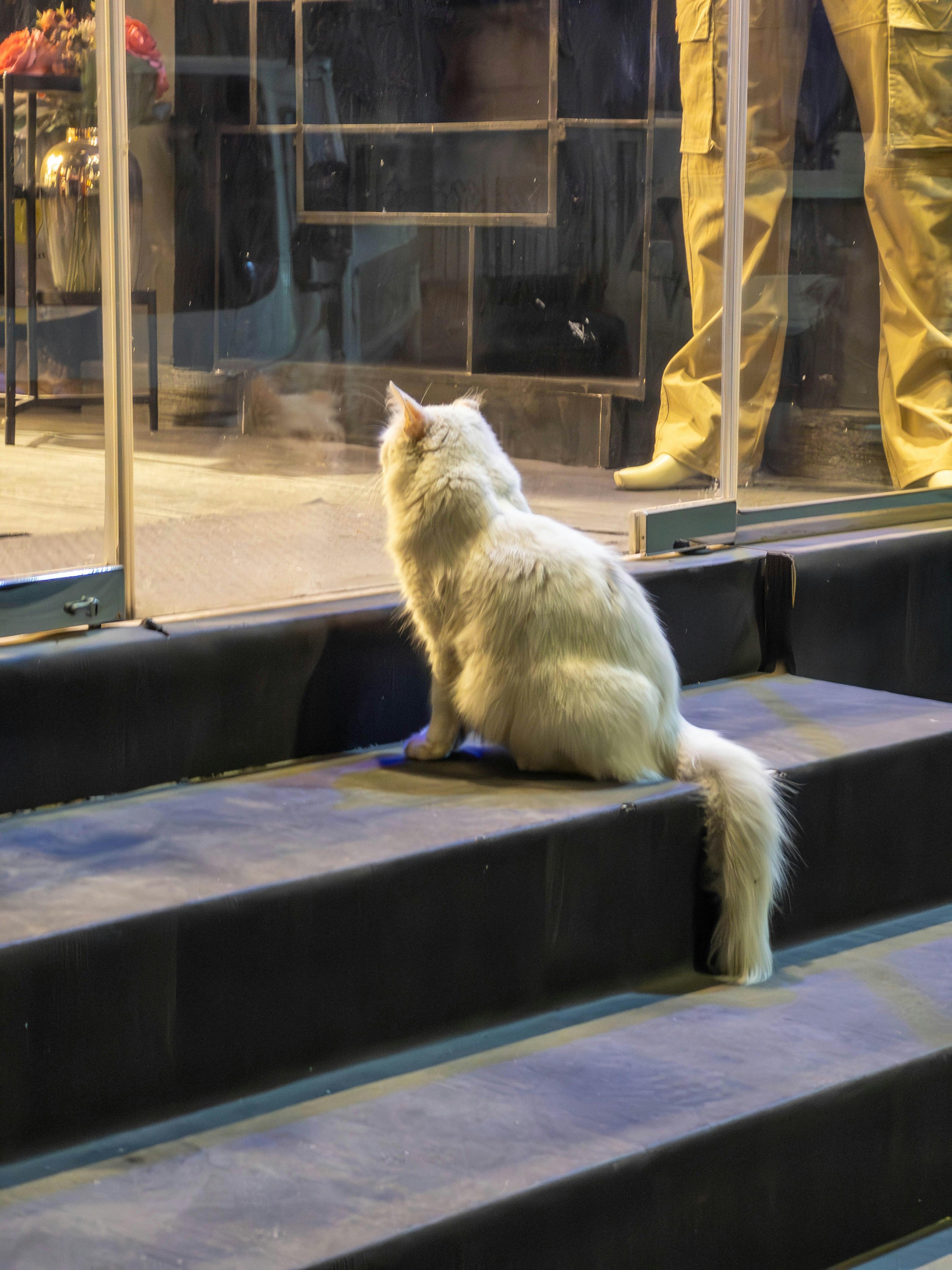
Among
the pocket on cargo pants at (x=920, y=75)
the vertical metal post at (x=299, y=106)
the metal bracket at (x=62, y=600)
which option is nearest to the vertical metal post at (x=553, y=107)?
the vertical metal post at (x=299, y=106)

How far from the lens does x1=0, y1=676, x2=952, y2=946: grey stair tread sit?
162cm

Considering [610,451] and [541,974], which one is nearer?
[541,974]

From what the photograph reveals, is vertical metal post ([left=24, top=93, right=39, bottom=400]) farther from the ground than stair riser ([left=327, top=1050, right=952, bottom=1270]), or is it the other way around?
vertical metal post ([left=24, top=93, right=39, bottom=400])

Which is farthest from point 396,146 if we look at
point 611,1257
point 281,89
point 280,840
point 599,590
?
point 611,1257

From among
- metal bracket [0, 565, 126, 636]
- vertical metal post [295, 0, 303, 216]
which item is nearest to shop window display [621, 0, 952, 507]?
vertical metal post [295, 0, 303, 216]

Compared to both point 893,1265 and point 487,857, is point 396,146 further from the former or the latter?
point 893,1265

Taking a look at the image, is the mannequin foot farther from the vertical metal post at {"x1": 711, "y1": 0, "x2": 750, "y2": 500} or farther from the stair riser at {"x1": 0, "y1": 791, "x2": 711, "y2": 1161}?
the stair riser at {"x1": 0, "y1": 791, "x2": 711, "y2": 1161}

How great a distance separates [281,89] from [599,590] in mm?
1170

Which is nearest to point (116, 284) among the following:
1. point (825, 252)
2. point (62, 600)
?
point (62, 600)

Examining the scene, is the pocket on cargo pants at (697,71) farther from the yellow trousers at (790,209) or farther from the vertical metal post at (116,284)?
the vertical metal post at (116,284)

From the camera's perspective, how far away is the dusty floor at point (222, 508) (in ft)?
7.17

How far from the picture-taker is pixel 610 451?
3.04 metres

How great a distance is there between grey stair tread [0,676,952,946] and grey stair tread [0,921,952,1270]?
0.88 feet

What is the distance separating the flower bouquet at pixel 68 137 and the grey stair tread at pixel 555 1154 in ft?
4.21
